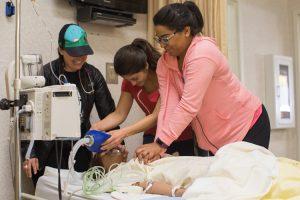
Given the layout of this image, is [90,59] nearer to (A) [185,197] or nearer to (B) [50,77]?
(B) [50,77]

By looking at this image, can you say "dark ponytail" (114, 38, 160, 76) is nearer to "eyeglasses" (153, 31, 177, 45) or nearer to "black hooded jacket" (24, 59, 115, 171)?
"eyeglasses" (153, 31, 177, 45)

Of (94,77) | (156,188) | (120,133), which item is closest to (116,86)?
(94,77)

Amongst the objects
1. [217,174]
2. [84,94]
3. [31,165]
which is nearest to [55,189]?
[31,165]

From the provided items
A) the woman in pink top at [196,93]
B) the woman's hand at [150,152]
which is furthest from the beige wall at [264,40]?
the woman's hand at [150,152]

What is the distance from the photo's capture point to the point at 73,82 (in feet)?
6.98

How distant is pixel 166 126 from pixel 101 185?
0.37 meters

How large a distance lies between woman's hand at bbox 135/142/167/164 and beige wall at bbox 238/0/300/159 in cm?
234

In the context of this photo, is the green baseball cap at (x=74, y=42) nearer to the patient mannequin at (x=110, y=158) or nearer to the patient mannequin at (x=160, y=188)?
the patient mannequin at (x=110, y=158)

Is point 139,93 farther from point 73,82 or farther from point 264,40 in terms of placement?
point 264,40

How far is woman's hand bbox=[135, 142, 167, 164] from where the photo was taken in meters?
1.66

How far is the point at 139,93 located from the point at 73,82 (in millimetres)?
390

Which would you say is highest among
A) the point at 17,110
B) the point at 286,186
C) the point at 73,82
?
the point at 73,82

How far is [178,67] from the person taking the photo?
178 cm

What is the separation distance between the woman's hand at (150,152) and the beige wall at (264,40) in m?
2.34
